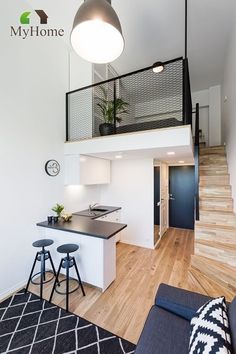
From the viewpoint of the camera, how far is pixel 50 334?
1.86 meters

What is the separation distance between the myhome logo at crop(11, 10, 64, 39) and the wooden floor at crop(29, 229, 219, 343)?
394 cm

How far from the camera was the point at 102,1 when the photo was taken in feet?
4.61

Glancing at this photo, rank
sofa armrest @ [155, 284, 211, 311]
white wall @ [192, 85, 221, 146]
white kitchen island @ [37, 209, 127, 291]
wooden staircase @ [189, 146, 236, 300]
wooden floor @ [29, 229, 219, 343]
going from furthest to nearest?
white wall @ [192, 85, 221, 146] → white kitchen island @ [37, 209, 127, 291] → wooden staircase @ [189, 146, 236, 300] → wooden floor @ [29, 229, 219, 343] → sofa armrest @ [155, 284, 211, 311]

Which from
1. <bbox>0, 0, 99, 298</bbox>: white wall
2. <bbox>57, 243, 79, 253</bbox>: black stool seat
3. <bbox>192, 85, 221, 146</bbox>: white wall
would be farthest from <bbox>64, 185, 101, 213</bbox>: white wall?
<bbox>192, 85, 221, 146</bbox>: white wall

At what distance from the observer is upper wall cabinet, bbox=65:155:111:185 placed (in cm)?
345

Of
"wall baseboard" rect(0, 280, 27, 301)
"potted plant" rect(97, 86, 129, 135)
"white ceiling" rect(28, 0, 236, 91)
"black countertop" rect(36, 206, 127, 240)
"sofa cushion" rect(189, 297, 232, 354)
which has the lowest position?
"wall baseboard" rect(0, 280, 27, 301)

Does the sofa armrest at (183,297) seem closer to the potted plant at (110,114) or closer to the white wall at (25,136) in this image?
the white wall at (25,136)

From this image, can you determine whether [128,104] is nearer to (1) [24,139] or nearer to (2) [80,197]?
Answer: (1) [24,139]

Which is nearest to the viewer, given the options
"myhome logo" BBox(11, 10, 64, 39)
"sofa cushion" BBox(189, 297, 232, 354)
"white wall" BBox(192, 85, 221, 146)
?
"sofa cushion" BBox(189, 297, 232, 354)

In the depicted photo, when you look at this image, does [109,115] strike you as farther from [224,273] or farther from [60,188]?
[224,273]

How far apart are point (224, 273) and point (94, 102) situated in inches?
145

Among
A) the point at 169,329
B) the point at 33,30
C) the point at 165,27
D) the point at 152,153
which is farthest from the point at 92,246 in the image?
the point at 165,27

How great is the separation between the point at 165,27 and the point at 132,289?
15.4 feet

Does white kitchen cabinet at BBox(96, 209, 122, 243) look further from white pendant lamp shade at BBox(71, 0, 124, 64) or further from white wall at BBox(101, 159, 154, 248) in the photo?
white pendant lamp shade at BBox(71, 0, 124, 64)
